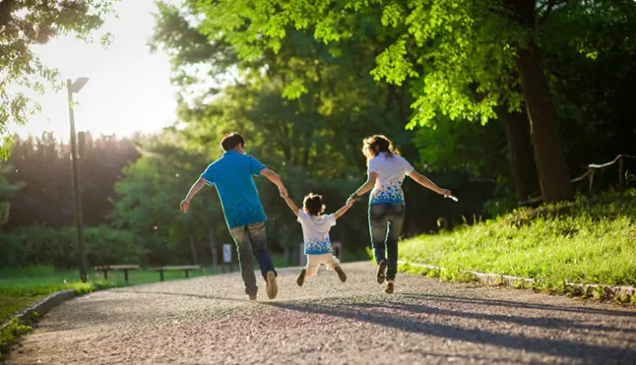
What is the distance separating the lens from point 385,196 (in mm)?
10828

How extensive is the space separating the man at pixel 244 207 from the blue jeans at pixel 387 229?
1.17 metres

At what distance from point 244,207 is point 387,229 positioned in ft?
5.90

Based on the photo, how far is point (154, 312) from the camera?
11.5 m

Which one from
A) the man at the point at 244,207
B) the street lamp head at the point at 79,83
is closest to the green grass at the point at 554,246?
the man at the point at 244,207

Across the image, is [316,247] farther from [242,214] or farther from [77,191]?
[77,191]

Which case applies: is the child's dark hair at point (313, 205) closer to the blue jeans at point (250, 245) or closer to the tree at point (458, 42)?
the blue jeans at point (250, 245)

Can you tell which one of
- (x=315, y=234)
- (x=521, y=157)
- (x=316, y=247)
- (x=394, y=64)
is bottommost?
(x=316, y=247)

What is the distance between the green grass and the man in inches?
137

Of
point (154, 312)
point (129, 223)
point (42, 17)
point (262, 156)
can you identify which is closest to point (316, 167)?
point (262, 156)

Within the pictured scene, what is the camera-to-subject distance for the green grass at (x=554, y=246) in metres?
10.8

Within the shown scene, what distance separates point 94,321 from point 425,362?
640cm

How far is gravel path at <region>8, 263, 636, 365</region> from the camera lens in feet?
20.0

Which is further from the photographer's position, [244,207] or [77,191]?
[77,191]

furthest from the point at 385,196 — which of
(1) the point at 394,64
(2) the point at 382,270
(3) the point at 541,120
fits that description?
(1) the point at 394,64
